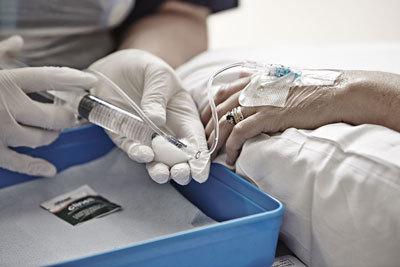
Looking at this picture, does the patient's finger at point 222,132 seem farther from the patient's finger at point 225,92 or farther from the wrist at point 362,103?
the wrist at point 362,103

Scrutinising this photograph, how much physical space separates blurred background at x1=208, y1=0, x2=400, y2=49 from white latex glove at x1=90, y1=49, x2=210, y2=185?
0.74 metres

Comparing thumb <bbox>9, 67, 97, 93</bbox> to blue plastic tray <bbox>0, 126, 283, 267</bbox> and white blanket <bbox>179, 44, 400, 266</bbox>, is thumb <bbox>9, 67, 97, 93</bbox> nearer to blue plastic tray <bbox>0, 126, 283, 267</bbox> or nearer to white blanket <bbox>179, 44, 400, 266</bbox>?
blue plastic tray <bbox>0, 126, 283, 267</bbox>

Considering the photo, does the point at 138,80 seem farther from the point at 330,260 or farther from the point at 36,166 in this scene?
the point at 330,260

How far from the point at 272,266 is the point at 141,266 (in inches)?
7.6

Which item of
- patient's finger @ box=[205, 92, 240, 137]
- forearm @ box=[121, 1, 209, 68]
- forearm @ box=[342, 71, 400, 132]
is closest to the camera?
forearm @ box=[342, 71, 400, 132]

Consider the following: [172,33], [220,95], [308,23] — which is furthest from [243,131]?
[308,23]

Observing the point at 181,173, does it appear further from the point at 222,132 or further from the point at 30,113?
the point at 30,113

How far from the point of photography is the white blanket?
1.78ft

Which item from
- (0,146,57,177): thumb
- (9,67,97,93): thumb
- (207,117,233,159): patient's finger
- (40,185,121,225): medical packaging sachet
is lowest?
(40,185,121,225): medical packaging sachet

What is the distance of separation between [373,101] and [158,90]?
0.30 meters

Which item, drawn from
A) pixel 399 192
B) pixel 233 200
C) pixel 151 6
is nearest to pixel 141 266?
pixel 233 200

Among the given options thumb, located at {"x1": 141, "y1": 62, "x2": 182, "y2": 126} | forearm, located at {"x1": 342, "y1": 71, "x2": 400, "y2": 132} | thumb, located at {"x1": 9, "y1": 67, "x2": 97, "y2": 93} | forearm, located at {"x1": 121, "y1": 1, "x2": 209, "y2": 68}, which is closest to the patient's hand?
forearm, located at {"x1": 342, "y1": 71, "x2": 400, "y2": 132}

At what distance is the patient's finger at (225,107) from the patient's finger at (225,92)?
0.6 inches

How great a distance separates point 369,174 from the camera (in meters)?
0.55
